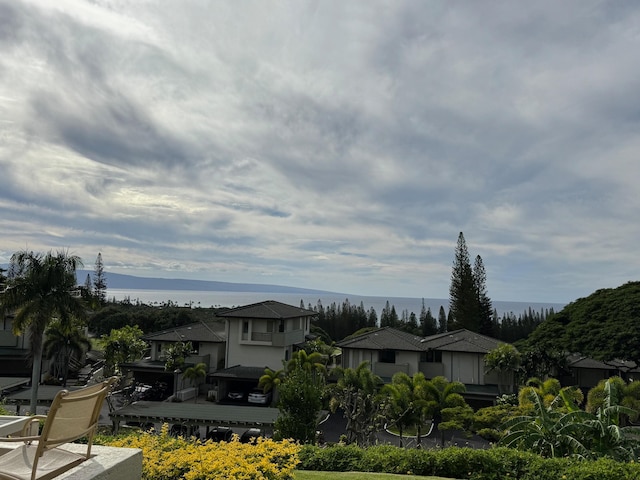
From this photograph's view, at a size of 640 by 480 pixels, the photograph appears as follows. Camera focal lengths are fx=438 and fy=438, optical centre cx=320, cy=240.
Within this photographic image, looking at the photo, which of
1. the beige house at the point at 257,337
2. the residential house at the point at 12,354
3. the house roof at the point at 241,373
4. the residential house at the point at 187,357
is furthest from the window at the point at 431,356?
the residential house at the point at 12,354

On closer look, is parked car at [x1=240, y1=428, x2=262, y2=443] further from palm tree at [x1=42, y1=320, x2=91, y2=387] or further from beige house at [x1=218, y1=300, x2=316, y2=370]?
palm tree at [x1=42, y1=320, x2=91, y2=387]

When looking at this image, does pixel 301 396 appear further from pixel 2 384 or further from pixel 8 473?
pixel 2 384

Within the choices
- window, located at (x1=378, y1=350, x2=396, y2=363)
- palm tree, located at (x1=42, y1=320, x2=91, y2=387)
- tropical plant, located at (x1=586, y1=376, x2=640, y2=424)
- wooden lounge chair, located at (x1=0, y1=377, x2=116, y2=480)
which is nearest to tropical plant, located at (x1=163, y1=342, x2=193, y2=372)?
palm tree, located at (x1=42, y1=320, x2=91, y2=387)

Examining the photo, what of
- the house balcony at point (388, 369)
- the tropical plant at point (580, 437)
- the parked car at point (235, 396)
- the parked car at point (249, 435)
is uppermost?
the tropical plant at point (580, 437)

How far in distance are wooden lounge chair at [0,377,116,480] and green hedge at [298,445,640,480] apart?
6.26m

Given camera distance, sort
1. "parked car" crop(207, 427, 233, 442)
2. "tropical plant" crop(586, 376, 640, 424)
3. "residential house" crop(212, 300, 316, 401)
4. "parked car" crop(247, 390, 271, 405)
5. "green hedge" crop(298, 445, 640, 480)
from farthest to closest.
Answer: "residential house" crop(212, 300, 316, 401)
"parked car" crop(247, 390, 271, 405)
"parked car" crop(207, 427, 233, 442)
"tropical plant" crop(586, 376, 640, 424)
"green hedge" crop(298, 445, 640, 480)

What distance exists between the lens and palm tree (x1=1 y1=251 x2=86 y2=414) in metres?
22.9

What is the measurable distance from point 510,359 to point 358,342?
979cm

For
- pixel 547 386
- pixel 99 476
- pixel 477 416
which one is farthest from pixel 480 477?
pixel 547 386

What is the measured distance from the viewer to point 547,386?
19172 mm

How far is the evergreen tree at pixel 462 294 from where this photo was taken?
4959 cm

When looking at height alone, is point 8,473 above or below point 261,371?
above

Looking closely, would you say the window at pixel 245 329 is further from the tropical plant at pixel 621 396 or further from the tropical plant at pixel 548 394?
the tropical plant at pixel 621 396

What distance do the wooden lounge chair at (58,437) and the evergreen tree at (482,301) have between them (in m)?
52.8
